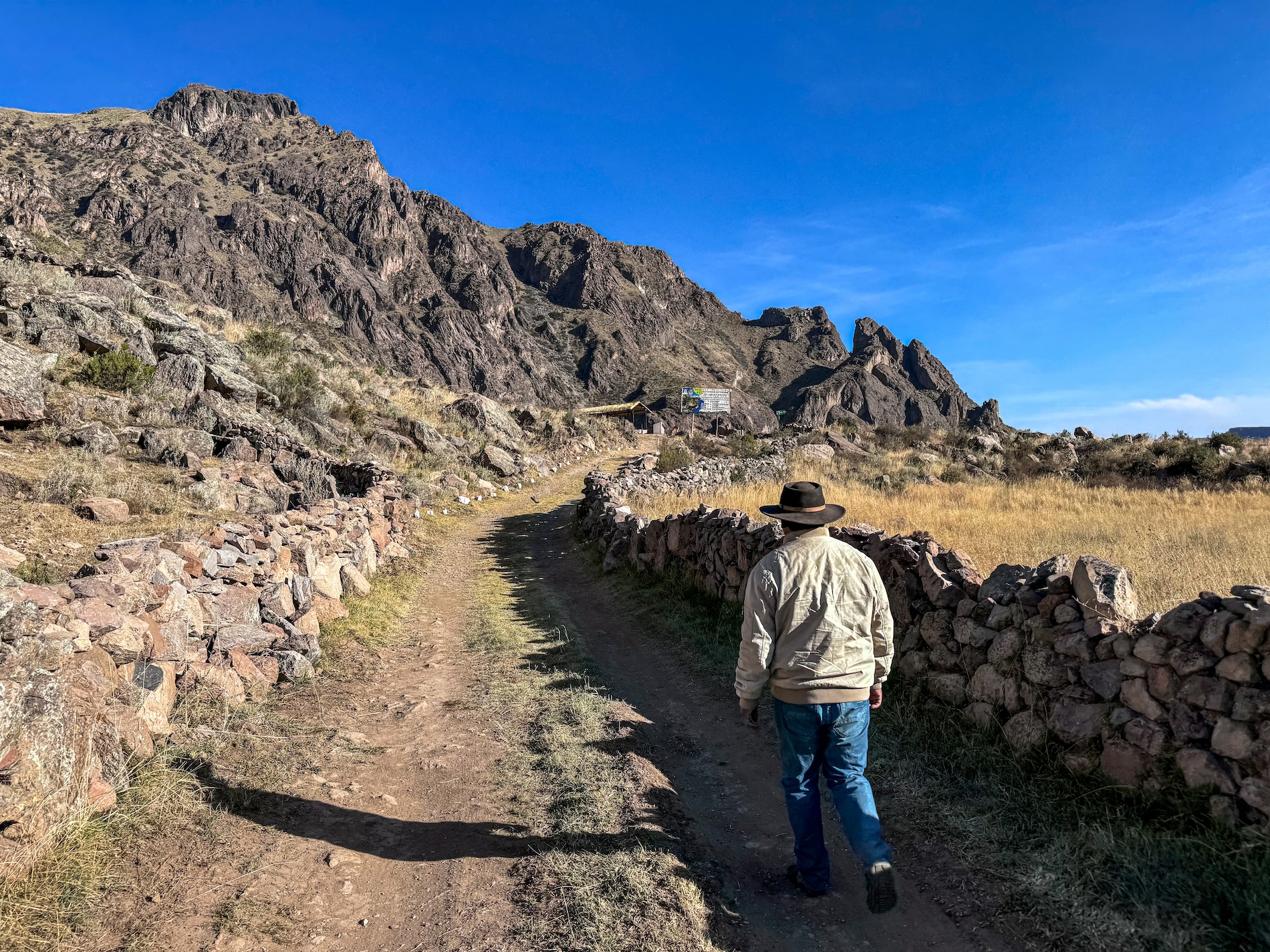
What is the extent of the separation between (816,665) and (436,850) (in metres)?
2.74

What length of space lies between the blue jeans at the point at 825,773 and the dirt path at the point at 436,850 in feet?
1.01

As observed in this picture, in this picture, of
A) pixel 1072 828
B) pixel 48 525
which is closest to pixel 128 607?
pixel 48 525

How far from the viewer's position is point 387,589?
1059 cm

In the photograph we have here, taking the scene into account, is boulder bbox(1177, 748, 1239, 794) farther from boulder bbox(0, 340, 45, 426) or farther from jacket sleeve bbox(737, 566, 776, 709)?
boulder bbox(0, 340, 45, 426)

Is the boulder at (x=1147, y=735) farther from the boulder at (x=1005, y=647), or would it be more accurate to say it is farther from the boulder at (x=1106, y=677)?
the boulder at (x=1005, y=647)

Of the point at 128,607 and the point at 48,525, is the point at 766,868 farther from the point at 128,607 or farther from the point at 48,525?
the point at 48,525

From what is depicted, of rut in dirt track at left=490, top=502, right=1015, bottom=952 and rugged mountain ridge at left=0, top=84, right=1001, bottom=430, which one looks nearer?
rut in dirt track at left=490, top=502, right=1015, bottom=952

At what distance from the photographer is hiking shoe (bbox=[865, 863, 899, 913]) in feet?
11.2

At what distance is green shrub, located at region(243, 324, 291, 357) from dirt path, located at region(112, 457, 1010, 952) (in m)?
20.2

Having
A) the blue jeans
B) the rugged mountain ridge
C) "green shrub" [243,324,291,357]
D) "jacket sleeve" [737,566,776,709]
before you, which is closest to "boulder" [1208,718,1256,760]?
the blue jeans

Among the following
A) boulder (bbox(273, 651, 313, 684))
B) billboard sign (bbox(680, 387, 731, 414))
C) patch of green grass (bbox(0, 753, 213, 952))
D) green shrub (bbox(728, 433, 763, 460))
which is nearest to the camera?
patch of green grass (bbox(0, 753, 213, 952))

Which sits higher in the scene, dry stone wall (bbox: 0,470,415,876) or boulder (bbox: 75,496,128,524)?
boulder (bbox: 75,496,128,524)

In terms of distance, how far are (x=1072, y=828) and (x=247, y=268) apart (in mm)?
102344

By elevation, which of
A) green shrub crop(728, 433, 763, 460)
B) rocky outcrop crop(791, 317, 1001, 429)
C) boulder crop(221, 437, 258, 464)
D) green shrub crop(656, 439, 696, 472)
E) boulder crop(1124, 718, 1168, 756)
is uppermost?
rocky outcrop crop(791, 317, 1001, 429)
